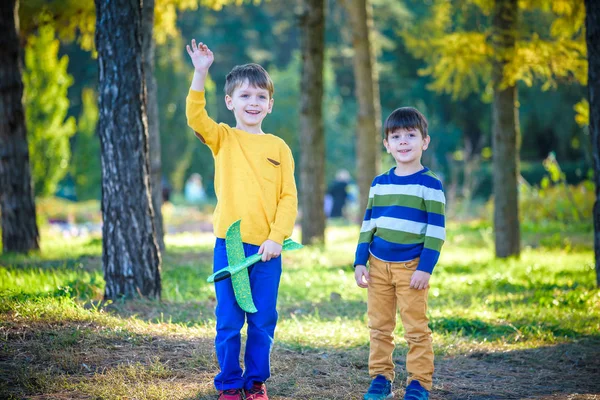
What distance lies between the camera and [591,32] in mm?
6562

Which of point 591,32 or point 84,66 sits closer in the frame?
point 591,32

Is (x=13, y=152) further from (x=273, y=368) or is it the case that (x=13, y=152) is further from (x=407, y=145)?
(x=407, y=145)

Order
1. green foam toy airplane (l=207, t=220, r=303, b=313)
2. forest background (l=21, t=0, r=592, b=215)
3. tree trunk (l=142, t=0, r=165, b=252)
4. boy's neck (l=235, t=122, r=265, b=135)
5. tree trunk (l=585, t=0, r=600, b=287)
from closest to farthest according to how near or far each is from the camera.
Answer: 1. green foam toy airplane (l=207, t=220, r=303, b=313)
2. boy's neck (l=235, t=122, r=265, b=135)
3. tree trunk (l=585, t=0, r=600, b=287)
4. tree trunk (l=142, t=0, r=165, b=252)
5. forest background (l=21, t=0, r=592, b=215)

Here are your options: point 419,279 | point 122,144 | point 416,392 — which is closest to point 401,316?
point 419,279

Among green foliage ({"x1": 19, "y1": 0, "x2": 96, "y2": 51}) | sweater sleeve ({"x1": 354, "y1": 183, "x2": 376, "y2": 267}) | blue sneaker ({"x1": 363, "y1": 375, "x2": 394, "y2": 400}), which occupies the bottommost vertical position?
blue sneaker ({"x1": 363, "y1": 375, "x2": 394, "y2": 400})

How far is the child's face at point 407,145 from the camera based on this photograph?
3.62 metres

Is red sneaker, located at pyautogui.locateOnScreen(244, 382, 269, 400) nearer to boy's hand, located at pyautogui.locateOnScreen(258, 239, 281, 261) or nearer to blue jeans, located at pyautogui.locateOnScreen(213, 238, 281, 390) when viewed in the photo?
blue jeans, located at pyautogui.locateOnScreen(213, 238, 281, 390)

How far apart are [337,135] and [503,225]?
2607 centimetres

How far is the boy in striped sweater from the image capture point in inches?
139

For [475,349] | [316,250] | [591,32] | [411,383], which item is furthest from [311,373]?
[316,250]

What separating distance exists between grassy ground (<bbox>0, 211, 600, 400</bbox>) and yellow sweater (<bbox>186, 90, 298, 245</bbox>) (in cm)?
99

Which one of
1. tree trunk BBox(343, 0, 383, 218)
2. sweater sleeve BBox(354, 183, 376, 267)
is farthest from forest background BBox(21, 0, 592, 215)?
sweater sleeve BBox(354, 183, 376, 267)

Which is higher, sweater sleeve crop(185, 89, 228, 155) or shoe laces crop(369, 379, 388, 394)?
sweater sleeve crop(185, 89, 228, 155)

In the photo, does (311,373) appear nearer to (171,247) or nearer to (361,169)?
(171,247)
